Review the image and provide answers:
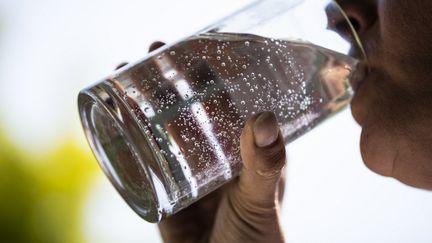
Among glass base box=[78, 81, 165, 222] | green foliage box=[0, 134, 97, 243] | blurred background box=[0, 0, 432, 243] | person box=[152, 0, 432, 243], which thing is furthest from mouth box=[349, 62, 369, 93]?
green foliage box=[0, 134, 97, 243]

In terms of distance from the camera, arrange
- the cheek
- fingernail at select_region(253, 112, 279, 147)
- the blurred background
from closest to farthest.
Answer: fingernail at select_region(253, 112, 279, 147)
the cheek
the blurred background

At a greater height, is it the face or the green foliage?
the face

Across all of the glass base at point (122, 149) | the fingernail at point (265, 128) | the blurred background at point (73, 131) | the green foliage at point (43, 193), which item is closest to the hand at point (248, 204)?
the fingernail at point (265, 128)

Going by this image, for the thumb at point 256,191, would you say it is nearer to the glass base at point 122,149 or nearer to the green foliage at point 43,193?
the glass base at point 122,149

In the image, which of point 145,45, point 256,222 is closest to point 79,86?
point 145,45

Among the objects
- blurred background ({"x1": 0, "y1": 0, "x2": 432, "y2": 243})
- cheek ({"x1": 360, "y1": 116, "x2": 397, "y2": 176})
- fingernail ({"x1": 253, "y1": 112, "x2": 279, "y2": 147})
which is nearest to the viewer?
fingernail ({"x1": 253, "y1": 112, "x2": 279, "y2": 147})

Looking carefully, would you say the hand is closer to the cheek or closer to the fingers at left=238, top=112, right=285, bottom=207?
the fingers at left=238, top=112, right=285, bottom=207

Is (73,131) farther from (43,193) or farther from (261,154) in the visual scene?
(261,154)

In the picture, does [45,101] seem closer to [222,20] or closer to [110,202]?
[110,202]

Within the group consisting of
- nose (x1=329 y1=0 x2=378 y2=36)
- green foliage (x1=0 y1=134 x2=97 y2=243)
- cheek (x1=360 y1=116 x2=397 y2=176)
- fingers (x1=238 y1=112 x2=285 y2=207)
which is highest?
nose (x1=329 y1=0 x2=378 y2=36)
